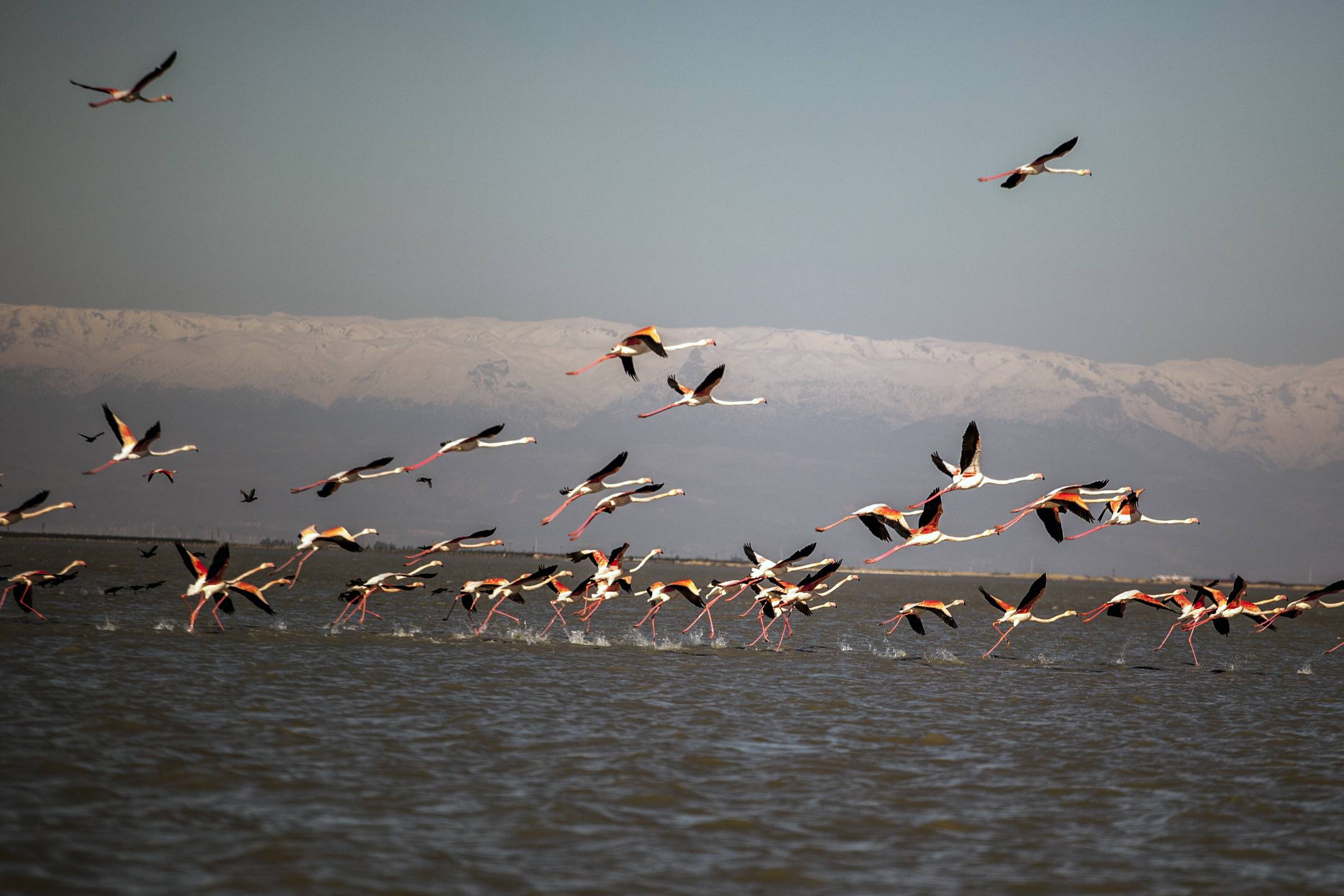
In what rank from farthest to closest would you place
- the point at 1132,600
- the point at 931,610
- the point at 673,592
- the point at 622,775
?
the point at 673,592 → the point at 931,610 → the point at 1132,600 → the point at 622,775

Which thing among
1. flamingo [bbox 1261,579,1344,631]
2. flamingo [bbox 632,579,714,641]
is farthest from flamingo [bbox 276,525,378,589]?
flamingo [bbox 1261,579,1344,631]

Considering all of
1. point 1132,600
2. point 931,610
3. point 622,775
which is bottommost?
point 622,775

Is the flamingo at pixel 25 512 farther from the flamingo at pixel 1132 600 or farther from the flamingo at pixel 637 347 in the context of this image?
Answer: the flamingo at pixel 1132 600

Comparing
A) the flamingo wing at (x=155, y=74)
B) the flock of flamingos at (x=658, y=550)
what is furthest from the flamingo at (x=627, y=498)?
the flamingo wing at (x=155, y=74)

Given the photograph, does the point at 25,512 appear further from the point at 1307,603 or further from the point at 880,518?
the point at 1307,603

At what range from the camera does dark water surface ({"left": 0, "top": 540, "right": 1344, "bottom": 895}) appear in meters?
10.5

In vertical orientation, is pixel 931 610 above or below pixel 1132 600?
below

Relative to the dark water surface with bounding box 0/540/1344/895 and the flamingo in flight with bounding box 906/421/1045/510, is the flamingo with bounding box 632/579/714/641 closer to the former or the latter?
the dark water surface with bounding box 0/540/1344/895

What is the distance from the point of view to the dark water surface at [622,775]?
412 inches

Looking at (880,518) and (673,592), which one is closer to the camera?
(880,518)

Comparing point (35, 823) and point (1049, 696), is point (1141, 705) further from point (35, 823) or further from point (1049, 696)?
point (35, 823)

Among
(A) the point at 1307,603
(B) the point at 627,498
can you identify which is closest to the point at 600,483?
(B) the point at 627,498

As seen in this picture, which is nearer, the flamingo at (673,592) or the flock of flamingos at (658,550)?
the flock of flamingos at (658,550)

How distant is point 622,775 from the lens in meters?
14.1
